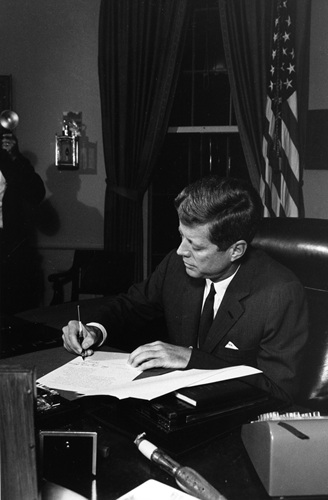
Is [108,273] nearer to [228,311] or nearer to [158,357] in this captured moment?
[228,311]

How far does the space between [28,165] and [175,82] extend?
1366 millimetres

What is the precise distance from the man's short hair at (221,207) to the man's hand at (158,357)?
0.45 m

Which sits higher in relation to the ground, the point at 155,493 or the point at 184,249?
the point at 184,249

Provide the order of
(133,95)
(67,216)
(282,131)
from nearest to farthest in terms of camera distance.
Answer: (282,131) < (133,95) < (67,216)

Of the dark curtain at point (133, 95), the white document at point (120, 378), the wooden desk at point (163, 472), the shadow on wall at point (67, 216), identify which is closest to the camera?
the wooden desk at point (163, 472)

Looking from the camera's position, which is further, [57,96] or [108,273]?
[57,96]

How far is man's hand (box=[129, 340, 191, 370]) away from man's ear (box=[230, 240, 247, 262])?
0.47 meters

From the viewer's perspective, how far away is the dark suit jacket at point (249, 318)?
1.66 m

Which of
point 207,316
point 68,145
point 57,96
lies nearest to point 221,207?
point 207,316

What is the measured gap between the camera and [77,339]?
174cm

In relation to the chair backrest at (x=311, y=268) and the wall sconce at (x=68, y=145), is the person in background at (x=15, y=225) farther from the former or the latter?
the chair backrest at (x=311, y=268)

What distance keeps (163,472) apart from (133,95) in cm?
407

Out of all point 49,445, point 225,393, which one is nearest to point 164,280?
point 225,393

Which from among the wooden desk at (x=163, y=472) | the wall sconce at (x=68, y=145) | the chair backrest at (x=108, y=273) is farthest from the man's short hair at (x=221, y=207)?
the wall sconce at (x=68, y=145)
